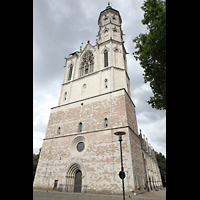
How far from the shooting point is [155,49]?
8.77 metres

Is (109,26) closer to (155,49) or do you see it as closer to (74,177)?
(155,49)

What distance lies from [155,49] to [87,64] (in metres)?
18.5

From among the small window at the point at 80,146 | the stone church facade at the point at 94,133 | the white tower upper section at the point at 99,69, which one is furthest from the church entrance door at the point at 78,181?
the white tower upper section at the point at 99,69

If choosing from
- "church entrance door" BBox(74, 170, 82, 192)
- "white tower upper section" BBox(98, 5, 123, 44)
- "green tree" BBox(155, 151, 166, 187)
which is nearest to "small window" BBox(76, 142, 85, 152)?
"church entrance door" BBox(74, 170, 82, 192)

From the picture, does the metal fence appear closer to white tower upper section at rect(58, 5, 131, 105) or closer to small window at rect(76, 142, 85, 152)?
small window at rect(76, 142, 85, 152)

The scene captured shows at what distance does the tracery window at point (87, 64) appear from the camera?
82.2 feet

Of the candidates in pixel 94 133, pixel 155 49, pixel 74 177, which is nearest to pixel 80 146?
pixel 94 133

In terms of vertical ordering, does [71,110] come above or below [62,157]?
above

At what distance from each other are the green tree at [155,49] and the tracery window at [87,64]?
48.5 ft
